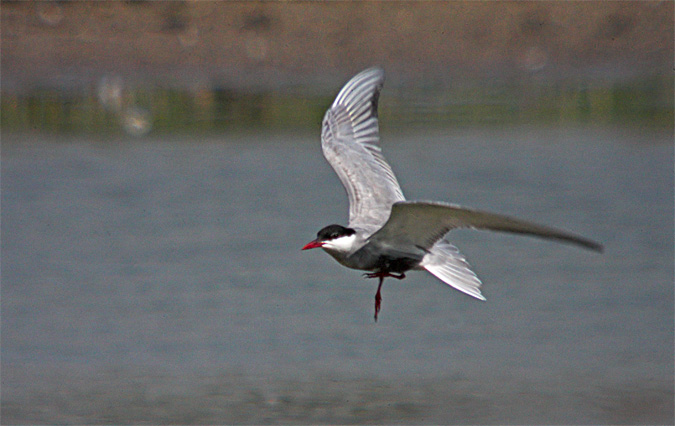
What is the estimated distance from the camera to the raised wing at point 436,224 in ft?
13.5

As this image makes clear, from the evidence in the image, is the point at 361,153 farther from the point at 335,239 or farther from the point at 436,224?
the point at 436,224

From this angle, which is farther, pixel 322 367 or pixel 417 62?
pixel 417 62

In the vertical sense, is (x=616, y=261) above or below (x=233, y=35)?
below

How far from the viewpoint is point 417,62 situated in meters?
17.2

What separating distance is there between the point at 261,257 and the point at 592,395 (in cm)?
375

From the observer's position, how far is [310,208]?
12023 mm

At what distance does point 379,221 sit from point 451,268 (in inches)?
22.6

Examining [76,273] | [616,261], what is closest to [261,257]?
[76,273]

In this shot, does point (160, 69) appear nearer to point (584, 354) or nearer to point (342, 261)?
point (584, 354)

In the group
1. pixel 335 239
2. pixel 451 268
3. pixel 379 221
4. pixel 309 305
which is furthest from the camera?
pixel 309 305

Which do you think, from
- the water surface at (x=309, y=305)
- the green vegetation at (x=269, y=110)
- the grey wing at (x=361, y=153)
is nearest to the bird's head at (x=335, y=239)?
the grey wing at (x=361, y=153)

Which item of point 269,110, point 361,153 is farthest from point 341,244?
point 269,110

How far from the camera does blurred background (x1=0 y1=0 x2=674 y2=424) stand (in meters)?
7.85

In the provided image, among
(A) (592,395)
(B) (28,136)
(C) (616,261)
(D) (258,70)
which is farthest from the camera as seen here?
(D) (258,70)
